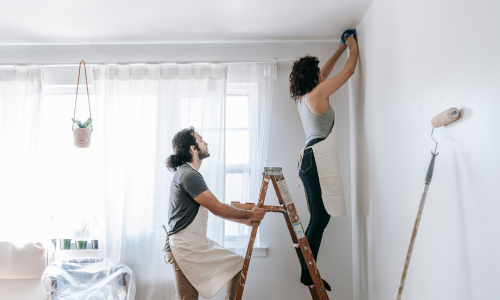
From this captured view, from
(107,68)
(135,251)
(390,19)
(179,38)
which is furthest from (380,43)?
(135,251)

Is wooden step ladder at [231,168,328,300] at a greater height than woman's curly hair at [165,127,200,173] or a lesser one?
lesser

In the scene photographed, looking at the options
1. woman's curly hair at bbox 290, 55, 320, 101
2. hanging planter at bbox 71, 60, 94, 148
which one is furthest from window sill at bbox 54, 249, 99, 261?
woman's curly hair at bbox 290, 55, 320, 101

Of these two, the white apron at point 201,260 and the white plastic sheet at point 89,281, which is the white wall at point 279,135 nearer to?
the white plastic sheet at point 89,281

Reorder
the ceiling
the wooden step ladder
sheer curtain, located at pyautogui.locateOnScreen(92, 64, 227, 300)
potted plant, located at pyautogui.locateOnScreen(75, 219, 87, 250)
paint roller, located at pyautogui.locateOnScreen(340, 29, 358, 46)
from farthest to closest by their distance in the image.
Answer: potted plant, located at pyautogui.locateOnScreen(75, 219, 87, 250) < sheer curtain, located at pyautogui.locateOnScreen(92, 64, 227, 300) < paint roller, located at pyautogui.locateOnScreen(340, 29, 358, 46) < the ceiling < the wooden step ladder

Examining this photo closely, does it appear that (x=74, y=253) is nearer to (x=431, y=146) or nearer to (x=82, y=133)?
(x=82, y=133)

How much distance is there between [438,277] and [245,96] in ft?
6.35

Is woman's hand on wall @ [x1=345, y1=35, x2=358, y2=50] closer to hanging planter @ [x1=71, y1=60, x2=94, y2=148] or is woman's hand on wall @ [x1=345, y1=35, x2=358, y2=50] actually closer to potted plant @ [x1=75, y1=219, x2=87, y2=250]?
hanging planter @ [x1=71, y1=60, x2=94, y2=148]

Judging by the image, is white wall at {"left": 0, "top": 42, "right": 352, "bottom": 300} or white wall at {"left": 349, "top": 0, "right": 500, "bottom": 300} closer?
white wall at {"left": 349, "top": 0, "right": 500, "bottom": 300}

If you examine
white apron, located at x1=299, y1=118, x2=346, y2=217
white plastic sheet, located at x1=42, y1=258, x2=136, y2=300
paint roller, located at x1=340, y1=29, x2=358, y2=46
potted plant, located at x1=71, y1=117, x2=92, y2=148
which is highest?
paint roller, located at x1=340, y1=29, x2=358, y2=46

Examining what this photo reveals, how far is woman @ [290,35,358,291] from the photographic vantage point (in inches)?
90.4

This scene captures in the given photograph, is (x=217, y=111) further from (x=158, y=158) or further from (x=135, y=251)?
(x=135, y=251)

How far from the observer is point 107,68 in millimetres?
2900

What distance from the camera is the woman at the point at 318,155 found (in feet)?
7.53

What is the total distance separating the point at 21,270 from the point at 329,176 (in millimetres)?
2477
